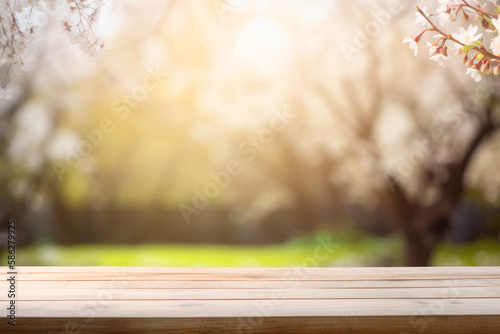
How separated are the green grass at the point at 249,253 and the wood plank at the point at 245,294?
3055mm

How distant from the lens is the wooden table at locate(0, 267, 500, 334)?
2.83ft

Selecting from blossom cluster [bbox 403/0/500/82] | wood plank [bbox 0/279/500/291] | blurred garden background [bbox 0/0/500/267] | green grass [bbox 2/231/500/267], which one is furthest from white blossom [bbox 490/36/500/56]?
green grass [bbox 2/231/500/267]

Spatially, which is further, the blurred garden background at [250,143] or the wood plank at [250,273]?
the blurred garden background at [250,143]

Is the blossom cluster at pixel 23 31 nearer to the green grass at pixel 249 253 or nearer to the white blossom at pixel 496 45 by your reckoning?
the white blossom at pixel 496 45

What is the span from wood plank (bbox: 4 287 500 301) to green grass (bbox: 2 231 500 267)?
10.0ft

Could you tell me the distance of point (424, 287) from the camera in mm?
1103

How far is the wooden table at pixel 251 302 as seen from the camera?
861 mm

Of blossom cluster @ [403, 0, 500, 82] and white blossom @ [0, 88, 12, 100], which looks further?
white blossom @ [0, 88, 12, 100]

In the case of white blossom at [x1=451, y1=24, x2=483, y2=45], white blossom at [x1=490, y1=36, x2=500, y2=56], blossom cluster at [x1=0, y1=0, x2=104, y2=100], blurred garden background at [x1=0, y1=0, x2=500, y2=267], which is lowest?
blurred garden background at [x1=0, y1=0, x2=500, y2=267]

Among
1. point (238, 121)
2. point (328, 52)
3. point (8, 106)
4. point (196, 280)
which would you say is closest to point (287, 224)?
point (238, 121)

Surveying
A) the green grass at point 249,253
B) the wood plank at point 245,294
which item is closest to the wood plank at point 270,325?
the wood plank at point 245,294

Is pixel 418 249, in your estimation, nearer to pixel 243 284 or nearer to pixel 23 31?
pixel 243 284

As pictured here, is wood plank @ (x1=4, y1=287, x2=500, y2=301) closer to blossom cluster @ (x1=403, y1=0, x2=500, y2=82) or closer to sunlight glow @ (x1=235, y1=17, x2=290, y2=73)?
blossom cluster @ (x1=403, y1=0, x2=500, y2=82)

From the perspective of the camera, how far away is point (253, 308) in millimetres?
910
